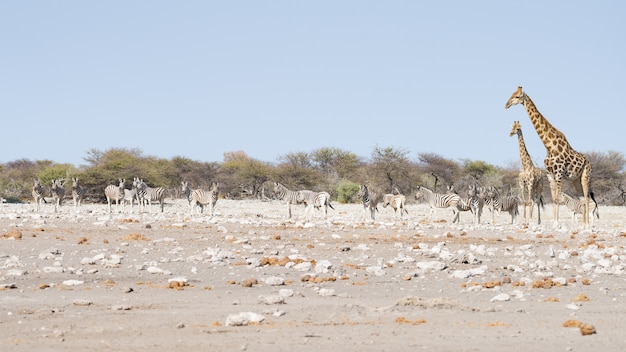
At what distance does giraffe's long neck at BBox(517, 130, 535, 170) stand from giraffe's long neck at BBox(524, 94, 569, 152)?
4.36 feet

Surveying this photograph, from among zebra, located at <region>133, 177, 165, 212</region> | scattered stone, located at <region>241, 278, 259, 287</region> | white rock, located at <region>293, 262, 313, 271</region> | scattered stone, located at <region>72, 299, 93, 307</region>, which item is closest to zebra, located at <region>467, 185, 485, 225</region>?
zebra, located at <region>133, 177, 165, 212</region>

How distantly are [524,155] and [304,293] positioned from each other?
16627 mm

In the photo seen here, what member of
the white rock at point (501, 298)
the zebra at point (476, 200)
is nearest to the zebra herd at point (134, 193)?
the zebra at point (476, 200)

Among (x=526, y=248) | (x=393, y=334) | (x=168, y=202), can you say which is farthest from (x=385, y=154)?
(x=393, y=334)

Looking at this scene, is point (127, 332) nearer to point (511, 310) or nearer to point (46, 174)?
point (511, 310)

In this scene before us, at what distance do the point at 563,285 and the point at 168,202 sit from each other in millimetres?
32014

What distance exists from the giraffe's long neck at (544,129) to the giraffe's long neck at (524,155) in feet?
4.36

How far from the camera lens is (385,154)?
53125mm

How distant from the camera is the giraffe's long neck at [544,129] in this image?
2256 cm

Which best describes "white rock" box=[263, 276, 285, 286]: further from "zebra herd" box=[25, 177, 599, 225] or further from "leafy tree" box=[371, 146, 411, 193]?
"leafy tree" box=[371, 146, 411, 193]

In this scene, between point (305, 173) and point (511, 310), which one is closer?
point (511, 310)

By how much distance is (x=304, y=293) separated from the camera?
30.9 ft

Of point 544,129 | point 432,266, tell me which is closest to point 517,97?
point 544,129

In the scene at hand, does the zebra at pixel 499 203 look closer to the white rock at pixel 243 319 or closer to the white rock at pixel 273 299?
the white rock at pixel 273 299
